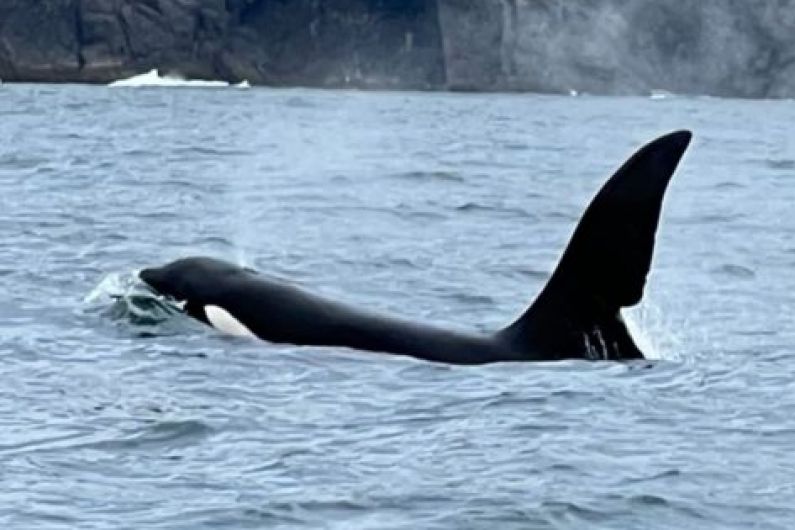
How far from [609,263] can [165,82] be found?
62.3 metres

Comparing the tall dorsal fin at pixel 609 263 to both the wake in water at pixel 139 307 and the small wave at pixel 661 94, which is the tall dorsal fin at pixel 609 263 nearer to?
the wake in water at pixel 139 307

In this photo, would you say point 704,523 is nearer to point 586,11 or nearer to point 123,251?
point 123,251

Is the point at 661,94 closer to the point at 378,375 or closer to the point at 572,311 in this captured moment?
the point at 572,311

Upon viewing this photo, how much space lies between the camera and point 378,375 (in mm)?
10094

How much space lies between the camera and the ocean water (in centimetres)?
767

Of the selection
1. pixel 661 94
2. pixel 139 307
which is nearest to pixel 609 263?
pixel 139 307

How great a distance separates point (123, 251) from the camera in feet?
53.6

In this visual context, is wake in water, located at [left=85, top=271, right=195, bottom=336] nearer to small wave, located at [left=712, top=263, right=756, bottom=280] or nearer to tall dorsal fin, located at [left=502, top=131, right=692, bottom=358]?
tall dorsal fin, located at [left=502, top=131, right=692, bottom=358]

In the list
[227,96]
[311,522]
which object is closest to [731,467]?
[311,522]

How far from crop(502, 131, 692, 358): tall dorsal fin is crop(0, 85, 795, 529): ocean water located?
0.22m

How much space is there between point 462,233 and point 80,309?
7193mm

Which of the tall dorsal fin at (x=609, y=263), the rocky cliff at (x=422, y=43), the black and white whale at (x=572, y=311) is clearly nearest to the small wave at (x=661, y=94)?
the rocky cliff at (x=422, y=43)

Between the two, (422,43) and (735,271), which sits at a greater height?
(735,271)

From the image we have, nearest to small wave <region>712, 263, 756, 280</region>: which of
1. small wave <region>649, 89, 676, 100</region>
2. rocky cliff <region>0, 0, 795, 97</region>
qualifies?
rocky cliff <region>0, 0, 795, 97</region>
